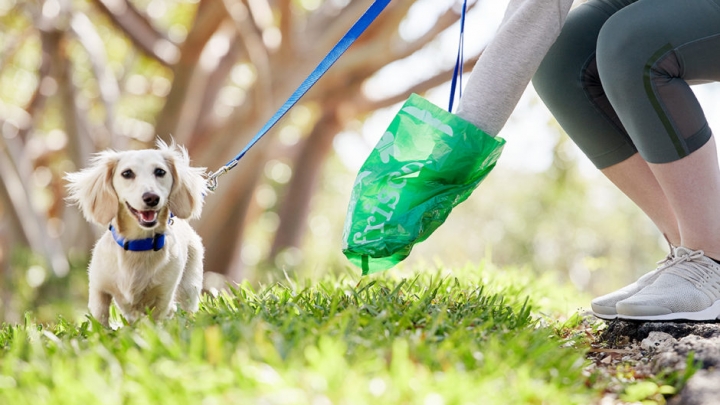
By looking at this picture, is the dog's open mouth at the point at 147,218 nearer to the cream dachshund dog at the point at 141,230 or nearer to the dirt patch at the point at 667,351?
the cream dachshund dog at the point at 141,230

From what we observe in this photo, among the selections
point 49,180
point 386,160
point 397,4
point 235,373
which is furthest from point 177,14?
point 235,373

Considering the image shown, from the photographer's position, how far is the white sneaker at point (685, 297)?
244cm

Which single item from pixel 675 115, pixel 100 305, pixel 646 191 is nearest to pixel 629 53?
pixel 675 115

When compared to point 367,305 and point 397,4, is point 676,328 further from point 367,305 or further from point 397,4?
point 397,4

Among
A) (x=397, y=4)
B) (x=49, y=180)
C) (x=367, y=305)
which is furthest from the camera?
(x=49, y=180)

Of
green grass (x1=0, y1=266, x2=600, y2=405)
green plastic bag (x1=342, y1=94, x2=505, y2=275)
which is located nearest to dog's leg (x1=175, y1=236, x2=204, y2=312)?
green grass (x1=0, y1=266, x2=600, y2=405)

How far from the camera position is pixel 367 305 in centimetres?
243

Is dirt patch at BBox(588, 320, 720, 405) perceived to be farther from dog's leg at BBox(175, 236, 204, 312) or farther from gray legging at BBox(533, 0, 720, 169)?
dog's leg at BBox(175, 236, 204, 312)

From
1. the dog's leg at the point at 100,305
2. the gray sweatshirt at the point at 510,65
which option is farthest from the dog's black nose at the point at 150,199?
the gray sweatshirt at the point at 510,65

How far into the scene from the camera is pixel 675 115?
2406mm

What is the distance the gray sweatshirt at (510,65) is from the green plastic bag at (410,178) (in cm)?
8

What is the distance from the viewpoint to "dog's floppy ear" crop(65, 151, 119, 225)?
2.88 m

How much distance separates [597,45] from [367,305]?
1.24 meters

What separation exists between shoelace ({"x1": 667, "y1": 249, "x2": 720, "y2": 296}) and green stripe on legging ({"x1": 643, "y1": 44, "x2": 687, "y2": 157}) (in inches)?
14.8
